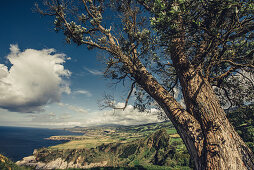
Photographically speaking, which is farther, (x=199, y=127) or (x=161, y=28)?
(x=161, y=28)

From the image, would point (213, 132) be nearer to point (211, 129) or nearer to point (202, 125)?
point (211, 129)

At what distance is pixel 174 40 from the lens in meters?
6.28

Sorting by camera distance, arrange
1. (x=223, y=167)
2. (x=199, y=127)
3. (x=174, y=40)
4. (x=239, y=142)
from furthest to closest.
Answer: (x=174, y=40)
(x=199, y=127)
(x=239, y=142)
(x=223, y=167)

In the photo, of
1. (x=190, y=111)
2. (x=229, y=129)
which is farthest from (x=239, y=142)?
(x=190, y=111)

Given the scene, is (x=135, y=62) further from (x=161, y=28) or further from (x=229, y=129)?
(x=229, y=129)

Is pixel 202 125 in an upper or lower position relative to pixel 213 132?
upper

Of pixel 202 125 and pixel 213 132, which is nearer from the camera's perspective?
pixel 213 132

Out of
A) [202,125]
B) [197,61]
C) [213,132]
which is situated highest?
[197,61]

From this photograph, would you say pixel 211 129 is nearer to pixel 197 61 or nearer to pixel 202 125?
pixel 202 125

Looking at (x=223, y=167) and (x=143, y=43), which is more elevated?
(x=143, y=43)

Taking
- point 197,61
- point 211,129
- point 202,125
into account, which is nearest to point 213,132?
point 211,129

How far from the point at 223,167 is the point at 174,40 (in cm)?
552

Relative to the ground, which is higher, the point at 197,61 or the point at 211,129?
the point at 197,61

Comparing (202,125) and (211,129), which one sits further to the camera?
(202,125)
